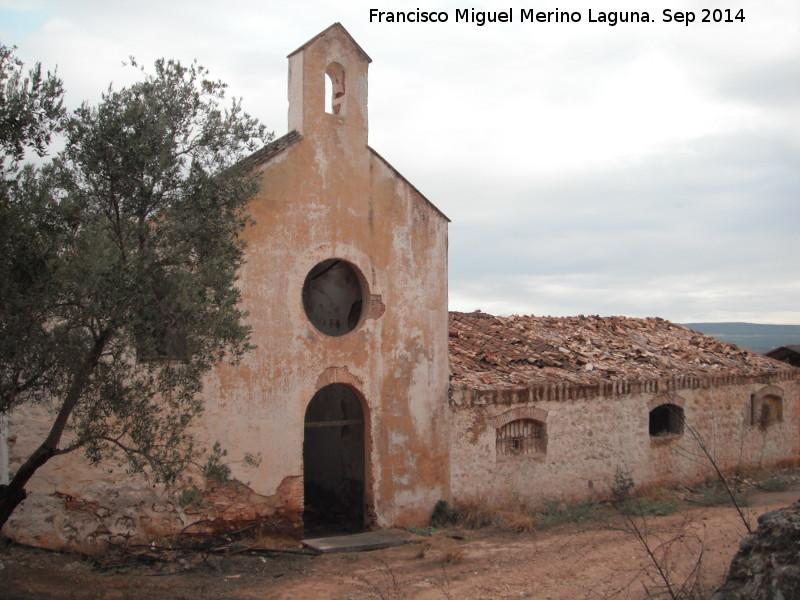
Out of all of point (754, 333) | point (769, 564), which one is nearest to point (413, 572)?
point (769, 564)

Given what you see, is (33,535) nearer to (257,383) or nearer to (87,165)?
(257,383)

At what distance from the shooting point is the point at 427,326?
13820 millimetres

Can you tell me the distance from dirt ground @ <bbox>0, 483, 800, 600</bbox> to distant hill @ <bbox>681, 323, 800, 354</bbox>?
239 ft

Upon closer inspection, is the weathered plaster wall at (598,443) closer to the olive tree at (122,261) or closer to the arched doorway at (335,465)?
the arched doorway at (335,465)

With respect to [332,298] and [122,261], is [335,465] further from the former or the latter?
[122,261]

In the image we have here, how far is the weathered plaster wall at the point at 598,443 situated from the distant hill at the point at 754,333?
63.9 m

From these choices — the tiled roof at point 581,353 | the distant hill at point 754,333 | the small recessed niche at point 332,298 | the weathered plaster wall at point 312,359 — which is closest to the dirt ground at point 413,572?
the weathered plaster wall at point 312,359

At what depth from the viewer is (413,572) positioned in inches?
426

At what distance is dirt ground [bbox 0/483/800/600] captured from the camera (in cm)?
911

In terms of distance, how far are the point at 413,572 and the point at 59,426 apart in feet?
19.0

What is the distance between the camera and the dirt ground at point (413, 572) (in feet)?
29.9

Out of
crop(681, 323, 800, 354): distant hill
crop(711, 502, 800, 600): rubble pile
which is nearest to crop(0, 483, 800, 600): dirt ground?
crop(711, 502, 800, 600): rubble pile

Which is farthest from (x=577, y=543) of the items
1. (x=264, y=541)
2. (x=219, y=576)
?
(x=219, y=576)

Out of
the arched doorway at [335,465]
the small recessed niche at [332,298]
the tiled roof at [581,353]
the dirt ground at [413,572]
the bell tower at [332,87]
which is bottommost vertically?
the dirt ground at [413,572]
